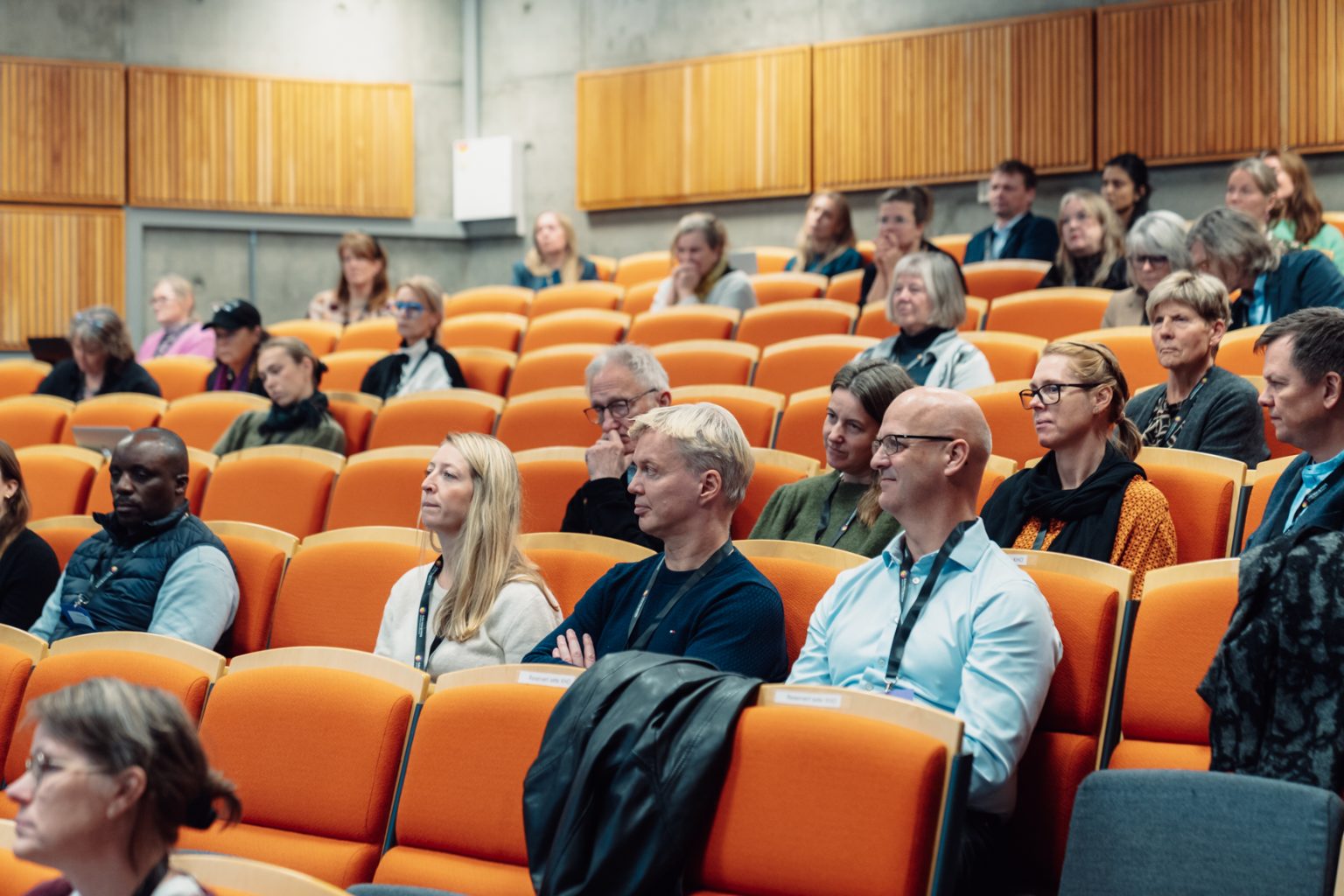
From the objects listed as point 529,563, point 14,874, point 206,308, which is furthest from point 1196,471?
point 206,308

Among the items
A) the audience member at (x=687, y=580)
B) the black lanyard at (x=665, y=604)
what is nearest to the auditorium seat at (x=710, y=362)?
the audience member at (x=687, y=580)

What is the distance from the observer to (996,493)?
96.7 inches

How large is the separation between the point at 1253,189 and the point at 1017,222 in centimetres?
122

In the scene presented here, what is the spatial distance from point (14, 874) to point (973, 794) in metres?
1.05

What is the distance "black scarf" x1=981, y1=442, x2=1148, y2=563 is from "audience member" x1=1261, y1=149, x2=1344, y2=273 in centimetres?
226

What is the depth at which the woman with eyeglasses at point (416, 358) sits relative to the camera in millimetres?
4348

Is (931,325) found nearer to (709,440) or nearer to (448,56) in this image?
(709,440)

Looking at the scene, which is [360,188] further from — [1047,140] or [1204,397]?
[1204,397]

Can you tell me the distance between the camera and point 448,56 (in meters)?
7.64

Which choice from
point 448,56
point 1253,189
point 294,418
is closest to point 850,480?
point 294,418

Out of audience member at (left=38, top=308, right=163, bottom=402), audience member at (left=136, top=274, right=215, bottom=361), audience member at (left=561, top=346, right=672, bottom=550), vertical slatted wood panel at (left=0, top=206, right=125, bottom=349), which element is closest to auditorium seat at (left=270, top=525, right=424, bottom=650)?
audience member at (left=561, top=346, right=672, bottom=550)

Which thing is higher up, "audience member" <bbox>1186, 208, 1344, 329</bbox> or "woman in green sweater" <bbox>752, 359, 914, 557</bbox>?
"audience member" <bbox>1186, 208, 1344, 329</bbox>

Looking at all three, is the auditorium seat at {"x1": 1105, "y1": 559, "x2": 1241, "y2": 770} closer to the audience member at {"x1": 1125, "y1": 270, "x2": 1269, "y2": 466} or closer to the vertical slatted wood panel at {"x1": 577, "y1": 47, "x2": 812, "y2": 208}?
the audience member at {"x1": 1125, "y1": 270, "x2": 1269, "y2": 466}

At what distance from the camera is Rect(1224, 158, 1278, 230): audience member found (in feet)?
13.3
